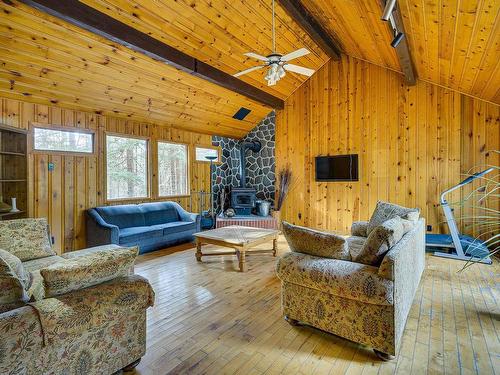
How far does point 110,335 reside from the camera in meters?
1.74

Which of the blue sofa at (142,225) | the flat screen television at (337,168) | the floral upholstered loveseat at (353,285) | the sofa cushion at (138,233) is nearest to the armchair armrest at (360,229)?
the floral upholstered loveseat at (353,285)

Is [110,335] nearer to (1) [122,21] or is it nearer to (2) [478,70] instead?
(1) [122,21]

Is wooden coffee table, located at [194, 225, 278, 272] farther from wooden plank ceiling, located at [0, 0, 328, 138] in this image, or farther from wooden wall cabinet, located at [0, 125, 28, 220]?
wooden plank ceiling, located at [0, 0, 328, 138]

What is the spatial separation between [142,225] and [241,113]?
11.9ft

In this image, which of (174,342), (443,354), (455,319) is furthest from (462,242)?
(174,342)

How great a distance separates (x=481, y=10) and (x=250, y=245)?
3.57 m

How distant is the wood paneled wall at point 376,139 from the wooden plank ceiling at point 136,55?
111 centimetres

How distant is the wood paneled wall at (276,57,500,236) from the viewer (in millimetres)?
5258

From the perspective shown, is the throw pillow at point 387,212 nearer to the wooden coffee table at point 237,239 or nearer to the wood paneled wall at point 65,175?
the wooden coffee table at point 237,239

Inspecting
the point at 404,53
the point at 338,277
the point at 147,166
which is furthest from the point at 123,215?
the point at 404,53

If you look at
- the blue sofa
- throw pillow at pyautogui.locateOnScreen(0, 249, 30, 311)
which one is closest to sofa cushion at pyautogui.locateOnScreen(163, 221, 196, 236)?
the blue sofa

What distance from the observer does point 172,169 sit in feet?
21.5

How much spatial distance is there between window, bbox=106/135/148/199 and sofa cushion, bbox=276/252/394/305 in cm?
426

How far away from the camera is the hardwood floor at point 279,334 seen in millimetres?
1965
